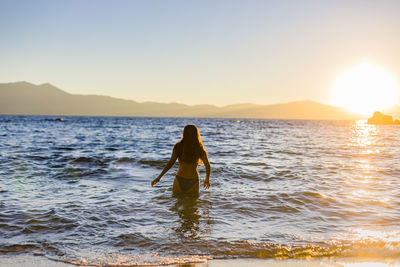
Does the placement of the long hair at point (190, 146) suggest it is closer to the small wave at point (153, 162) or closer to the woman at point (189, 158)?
the woman at point (189, 158)

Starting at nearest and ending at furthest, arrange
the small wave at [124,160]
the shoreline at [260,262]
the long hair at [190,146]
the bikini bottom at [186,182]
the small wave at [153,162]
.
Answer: the shoreline at [260,262] < the long hair at [190,146] < the bikini bottom at [186,182] < the small wave at [153,162] < the small wave at [124,160]

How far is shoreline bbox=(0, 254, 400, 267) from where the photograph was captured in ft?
13.3

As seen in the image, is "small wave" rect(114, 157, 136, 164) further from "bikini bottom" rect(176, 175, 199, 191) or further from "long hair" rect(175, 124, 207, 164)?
"long hair" rect(175, 124, 207, 164)

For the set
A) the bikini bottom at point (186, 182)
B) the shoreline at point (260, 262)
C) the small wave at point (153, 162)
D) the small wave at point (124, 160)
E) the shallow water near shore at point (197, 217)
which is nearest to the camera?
the shoreline at point (260, 262)

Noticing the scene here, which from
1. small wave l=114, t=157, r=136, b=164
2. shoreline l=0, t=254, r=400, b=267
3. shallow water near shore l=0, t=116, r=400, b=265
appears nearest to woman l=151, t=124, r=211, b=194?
shallow water near shore l=0, t=116, r=400, b=265

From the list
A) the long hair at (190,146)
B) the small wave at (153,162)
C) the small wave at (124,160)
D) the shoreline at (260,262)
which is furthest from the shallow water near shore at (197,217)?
the small wave at (124,160)

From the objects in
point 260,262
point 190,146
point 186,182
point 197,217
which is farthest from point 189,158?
point 260,262

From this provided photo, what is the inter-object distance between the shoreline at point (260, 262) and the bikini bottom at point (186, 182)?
320cm

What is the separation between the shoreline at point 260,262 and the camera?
4047 mm

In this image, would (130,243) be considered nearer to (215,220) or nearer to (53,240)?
(53,240)

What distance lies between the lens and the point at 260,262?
4238 millimetres

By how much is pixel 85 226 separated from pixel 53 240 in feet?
2.35

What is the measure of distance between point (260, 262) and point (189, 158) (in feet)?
10.9

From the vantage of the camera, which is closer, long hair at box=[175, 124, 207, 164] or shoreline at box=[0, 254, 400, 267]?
shoreline at box=[0, 254, 400, 267]
